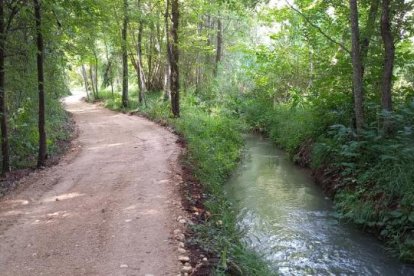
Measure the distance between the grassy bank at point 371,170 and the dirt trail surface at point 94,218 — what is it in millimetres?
4312

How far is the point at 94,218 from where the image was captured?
7094 millimetres

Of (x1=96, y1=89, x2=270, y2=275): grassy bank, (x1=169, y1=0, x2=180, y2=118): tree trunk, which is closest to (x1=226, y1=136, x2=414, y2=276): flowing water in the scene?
(x1=96, y1=89, x2=270, y2=275): grassy bank

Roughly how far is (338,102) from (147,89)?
21.9 m

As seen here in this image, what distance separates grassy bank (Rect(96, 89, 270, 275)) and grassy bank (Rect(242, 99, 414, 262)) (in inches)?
114

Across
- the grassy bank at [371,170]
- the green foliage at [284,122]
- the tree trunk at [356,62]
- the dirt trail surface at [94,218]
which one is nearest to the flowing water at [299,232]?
the grassy bank at [371,170]

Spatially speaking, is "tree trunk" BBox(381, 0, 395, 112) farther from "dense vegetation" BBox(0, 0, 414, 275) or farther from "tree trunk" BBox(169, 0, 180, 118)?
"tree trunk" BBox(169, 0, 180, 118)

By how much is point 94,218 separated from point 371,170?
6562 mm

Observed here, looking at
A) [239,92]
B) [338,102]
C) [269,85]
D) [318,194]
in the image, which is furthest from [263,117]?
[318,194]

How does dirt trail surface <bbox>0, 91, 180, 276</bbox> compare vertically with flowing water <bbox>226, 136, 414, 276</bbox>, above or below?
above

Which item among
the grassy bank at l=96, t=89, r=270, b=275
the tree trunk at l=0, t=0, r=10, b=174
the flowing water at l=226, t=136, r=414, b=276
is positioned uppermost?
the tree trunk at l=0, t=0, r=10, b=174

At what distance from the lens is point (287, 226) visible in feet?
29.0

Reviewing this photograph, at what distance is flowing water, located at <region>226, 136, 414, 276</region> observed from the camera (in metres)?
7.05

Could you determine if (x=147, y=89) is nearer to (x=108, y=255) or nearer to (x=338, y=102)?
(x=338, y=102)

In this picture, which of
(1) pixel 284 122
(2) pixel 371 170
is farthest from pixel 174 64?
(2) pixel 371 170
